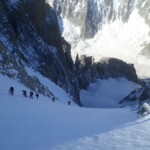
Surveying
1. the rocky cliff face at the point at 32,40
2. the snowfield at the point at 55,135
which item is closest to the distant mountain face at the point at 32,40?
the rocky cliff face at the point at 32,40

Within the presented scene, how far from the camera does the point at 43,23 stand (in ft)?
331

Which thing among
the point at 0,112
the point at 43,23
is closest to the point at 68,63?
the point at 43,23

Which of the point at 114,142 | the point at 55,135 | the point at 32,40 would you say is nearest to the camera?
the point at 114,142

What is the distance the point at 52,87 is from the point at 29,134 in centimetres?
6109

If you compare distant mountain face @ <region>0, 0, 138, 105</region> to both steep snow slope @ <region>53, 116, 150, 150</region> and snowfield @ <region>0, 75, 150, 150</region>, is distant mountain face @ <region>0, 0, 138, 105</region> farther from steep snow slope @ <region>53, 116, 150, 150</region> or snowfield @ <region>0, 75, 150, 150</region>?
steep snow slope @ <region>53, 116, 150, 150</region>

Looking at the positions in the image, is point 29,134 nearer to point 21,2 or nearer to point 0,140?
point 0,140

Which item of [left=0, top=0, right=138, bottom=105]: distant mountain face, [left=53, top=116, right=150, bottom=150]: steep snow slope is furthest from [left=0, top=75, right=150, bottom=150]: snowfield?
[left=0, top=0, right=138, bottom=105]: distant mountain face

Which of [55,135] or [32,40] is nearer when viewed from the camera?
[55,135]

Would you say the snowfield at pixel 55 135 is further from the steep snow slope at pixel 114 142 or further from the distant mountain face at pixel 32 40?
the distant mountain face at pixel 32 40

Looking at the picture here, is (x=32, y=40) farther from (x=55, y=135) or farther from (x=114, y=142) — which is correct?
(x=114, y=142)

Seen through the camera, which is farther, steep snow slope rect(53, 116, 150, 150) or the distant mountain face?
the distant mountain face

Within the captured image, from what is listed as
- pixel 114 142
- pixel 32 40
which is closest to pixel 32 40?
pixel 32 40

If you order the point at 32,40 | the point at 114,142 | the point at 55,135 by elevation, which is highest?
the point at 32,40

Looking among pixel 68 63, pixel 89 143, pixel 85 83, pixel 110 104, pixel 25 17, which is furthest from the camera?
pixel 85 83
